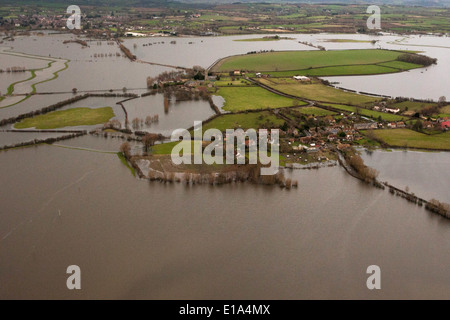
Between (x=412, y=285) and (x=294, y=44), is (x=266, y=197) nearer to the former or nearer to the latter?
(x=412, y=285)

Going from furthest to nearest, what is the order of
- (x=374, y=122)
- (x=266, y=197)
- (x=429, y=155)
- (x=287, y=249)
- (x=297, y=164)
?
(x=374, y=122), (x=429, y=155), (x=297, y=164), (x=266, y=197), (x=287, y=249)

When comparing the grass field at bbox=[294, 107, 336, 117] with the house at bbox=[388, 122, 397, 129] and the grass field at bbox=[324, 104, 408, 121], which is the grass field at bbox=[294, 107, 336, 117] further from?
the house at bbox=[388, 122, 397, 129]

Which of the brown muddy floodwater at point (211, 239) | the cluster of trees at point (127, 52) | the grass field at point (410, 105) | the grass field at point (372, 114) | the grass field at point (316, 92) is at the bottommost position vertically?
the brown muddy floodwater at point (211, 239)

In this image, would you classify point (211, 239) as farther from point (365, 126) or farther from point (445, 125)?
point (445, 125)

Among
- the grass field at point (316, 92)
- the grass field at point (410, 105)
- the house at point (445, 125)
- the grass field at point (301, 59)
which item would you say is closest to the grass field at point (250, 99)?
the grass field at point (316, 92)

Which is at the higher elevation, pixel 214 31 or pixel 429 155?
pixel 214 31

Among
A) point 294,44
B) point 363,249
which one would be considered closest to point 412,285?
point 363,249

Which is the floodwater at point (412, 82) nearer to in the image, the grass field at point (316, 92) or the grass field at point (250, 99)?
the grass field at point (316, 92)

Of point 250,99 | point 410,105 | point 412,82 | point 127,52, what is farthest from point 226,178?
point 127,52
